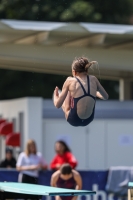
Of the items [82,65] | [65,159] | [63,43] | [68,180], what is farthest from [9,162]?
[82,65]

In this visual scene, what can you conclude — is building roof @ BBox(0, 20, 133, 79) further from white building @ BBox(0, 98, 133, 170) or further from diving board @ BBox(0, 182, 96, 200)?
diving board @ BBox(0, 182, 96, 200)

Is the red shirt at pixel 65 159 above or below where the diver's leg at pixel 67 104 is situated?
below

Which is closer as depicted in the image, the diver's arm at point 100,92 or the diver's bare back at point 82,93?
the diver's bare back at point 82,93

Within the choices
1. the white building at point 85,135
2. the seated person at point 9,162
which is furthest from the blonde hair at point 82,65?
the white building at point 85,135

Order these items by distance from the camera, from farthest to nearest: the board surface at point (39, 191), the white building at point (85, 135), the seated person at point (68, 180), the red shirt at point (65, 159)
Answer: the white building at point (85, 135) → the red shirt at point (65, 159) → the seated person at point (68, 180) → the board surface at point (39, 191)

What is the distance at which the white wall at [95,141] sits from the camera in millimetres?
17094

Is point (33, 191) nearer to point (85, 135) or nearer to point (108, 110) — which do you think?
point (85, 135)

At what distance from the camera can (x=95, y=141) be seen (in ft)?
56.2

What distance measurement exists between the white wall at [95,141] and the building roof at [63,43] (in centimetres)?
185

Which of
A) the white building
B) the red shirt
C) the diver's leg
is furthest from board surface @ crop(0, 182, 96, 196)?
the white building

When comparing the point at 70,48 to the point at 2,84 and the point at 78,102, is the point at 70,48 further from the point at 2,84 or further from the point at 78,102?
the point at 2,84

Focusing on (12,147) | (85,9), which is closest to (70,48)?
(12,147)

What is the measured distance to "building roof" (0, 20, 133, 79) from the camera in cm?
1462

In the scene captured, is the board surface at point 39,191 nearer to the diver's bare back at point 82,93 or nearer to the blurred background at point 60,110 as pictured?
the diver's bare back at point 82,93
